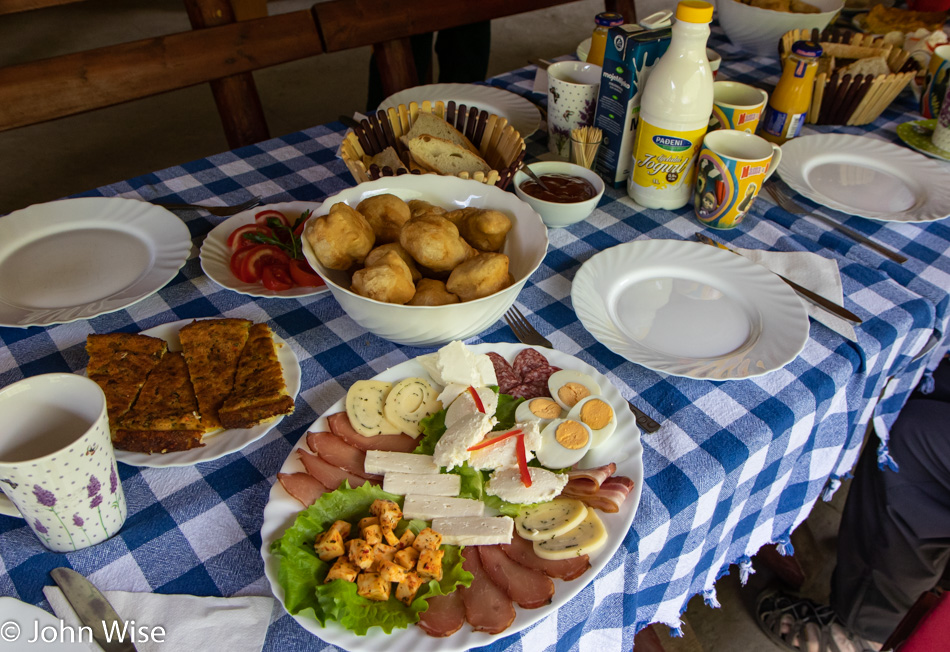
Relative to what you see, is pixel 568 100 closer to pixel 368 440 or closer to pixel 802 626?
pixel 368 440

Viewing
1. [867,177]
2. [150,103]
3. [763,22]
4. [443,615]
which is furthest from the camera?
[150,103]

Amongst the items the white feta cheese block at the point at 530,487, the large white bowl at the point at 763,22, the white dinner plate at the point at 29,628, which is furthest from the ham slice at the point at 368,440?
the large white bowl at the point at 763,22

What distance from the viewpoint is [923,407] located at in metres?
1.57

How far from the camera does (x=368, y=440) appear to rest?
2.77 ft

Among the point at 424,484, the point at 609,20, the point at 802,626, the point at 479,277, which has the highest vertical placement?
the point at 609,20

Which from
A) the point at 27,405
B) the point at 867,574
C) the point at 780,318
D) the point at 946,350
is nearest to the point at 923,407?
the point at 946,350

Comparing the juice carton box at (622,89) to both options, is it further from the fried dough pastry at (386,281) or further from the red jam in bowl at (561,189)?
the fried dough pastry at (386,281)

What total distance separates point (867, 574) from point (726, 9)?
5.97ft

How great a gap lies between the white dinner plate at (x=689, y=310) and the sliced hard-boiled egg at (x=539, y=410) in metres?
0.20

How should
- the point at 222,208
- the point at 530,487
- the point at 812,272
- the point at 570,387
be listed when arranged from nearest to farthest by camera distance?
the point at 530,487 < the point at 570,387 < the point at 812,272 < the point at 222,208

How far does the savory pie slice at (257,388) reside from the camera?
2.88 ft

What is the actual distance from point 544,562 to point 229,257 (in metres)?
0.86

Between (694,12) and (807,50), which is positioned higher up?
(694,12)

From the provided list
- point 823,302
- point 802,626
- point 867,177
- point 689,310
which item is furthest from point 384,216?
point 802,626
